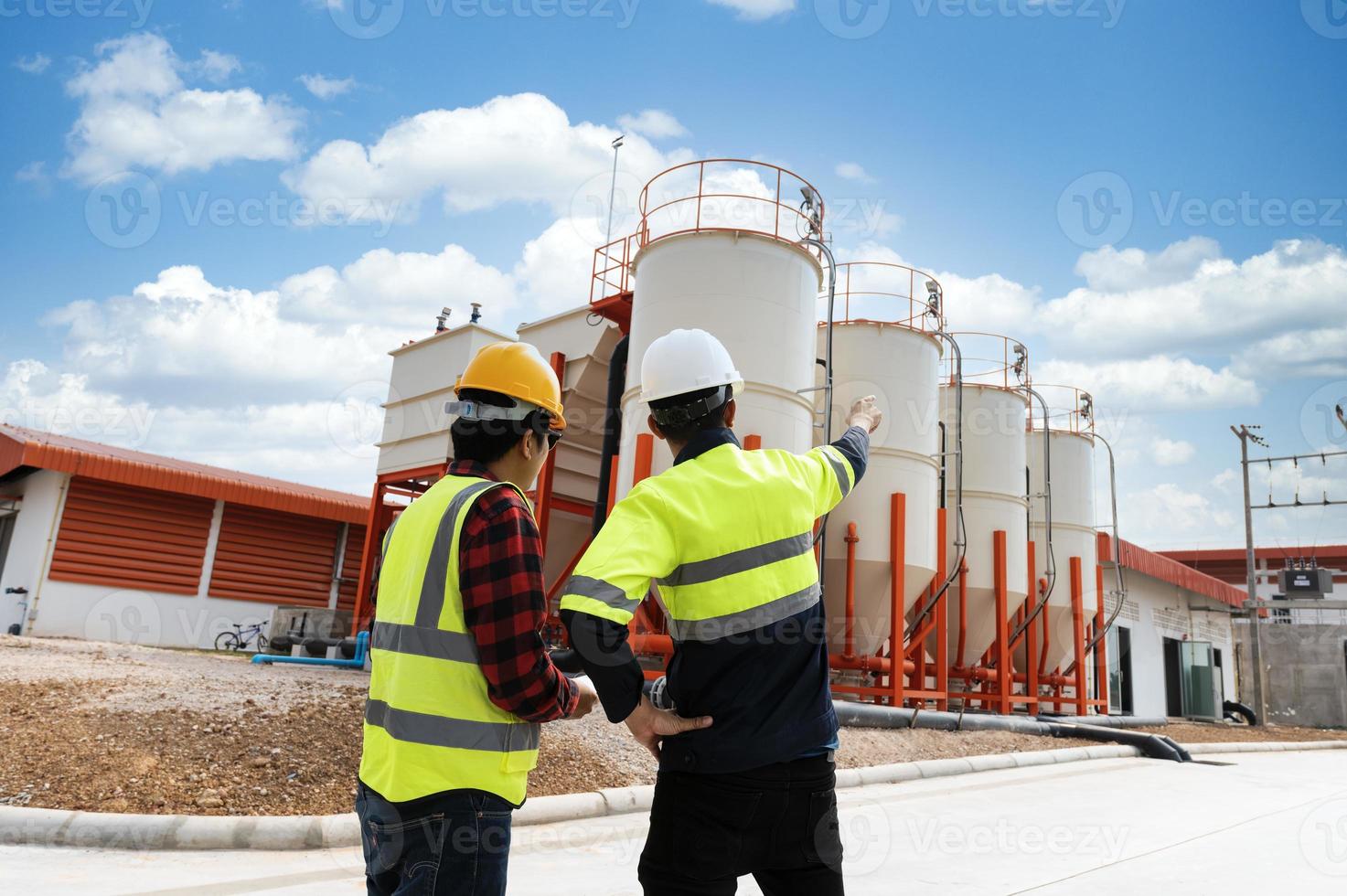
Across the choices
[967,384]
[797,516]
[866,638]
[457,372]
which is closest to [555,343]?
[457,372]

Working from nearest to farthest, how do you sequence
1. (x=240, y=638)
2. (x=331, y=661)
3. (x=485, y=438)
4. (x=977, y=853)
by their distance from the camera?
(x=485, y=438), (x=977, y=853), (x=331, y=661), (x=240, y=638)

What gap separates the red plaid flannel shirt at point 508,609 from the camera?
1.98 metres

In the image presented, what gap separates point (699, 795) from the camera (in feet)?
6.87

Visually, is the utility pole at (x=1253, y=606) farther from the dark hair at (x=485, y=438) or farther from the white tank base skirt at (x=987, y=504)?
the dark hair at (x=485, y=438)

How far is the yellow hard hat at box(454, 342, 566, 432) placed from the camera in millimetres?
2451

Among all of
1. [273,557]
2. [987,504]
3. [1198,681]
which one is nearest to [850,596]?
[987,504]

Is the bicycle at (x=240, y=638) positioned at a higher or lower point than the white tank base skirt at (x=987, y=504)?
lower

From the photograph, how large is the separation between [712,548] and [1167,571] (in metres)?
29.5

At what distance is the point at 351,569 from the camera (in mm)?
22844

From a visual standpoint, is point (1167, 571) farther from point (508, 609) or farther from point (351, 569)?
point (508, 609)

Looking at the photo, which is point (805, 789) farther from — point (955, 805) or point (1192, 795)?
point (1192, 795)

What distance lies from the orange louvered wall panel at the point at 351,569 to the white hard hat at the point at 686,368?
21710 millimetres

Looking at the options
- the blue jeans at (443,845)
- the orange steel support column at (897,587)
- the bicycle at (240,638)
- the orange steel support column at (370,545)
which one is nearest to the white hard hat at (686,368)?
the blue jeans at (443,845)

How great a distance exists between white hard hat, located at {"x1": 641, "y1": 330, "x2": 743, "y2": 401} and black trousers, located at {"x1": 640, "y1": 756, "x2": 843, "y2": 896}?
101cm
